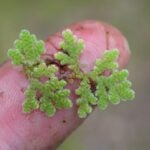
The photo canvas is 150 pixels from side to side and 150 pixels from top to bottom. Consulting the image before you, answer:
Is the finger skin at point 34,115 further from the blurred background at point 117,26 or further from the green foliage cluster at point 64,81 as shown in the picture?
the blurred background at point 117,26

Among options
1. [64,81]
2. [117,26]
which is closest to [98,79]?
[64,81]

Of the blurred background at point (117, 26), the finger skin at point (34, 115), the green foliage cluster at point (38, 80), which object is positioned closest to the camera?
the green foliage cluster at point (38, 80)

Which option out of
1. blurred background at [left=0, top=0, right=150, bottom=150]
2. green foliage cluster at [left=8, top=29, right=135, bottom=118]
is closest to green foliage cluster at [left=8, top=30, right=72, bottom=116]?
green foliage cluster at [left=8, top=29, right=135, bottom=118]

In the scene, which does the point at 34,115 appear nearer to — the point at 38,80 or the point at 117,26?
the point at 38,80

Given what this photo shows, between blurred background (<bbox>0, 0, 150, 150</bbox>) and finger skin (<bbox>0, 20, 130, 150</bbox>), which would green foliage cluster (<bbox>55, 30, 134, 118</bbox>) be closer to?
finger skin (<bbox>0, 20, 130, 150</bbox>)

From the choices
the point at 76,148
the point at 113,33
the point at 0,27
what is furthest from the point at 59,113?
the point at 0,27

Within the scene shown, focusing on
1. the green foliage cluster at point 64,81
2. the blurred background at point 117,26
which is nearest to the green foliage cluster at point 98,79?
the green foliage cluster at point 64,81
